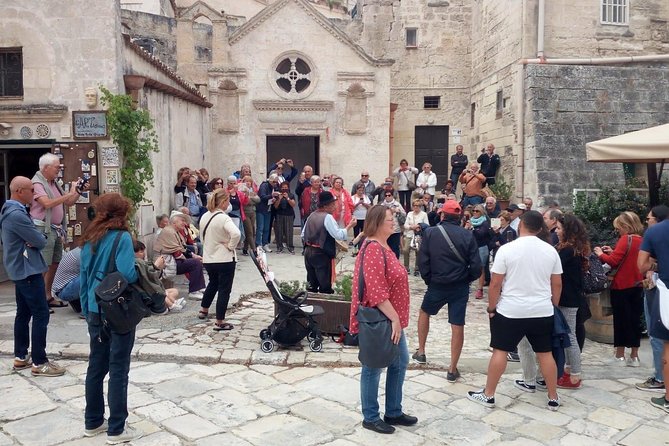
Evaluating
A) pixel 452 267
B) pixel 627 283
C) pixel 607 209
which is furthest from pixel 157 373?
pixel 607 209

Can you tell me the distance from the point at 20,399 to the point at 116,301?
1867 millimetres

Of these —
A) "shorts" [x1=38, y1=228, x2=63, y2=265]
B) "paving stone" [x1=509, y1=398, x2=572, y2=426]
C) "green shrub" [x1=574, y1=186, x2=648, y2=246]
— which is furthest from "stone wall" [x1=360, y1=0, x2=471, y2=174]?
"paving stone" [x1=509, y1=398, x2=572, y2=426]

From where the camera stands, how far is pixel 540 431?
16.1 ft

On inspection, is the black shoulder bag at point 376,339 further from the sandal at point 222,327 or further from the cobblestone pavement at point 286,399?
the sandal at point 222,327

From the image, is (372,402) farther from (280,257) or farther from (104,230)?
(280,257)

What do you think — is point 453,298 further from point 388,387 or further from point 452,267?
point 388,387

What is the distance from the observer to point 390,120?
1823cm

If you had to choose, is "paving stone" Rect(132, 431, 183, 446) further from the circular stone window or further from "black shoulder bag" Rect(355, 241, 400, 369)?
the circular stone window

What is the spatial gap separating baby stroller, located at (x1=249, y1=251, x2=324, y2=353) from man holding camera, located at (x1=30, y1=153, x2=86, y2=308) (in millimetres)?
2870

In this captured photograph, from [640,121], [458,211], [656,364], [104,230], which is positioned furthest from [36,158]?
[640,121]

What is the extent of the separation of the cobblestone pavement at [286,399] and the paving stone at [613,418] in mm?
17

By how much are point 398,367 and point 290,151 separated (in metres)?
13.8

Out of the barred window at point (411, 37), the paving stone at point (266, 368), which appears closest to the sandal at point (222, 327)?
the paving stone at point (266, 368)

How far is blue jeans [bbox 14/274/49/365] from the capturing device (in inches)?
226
